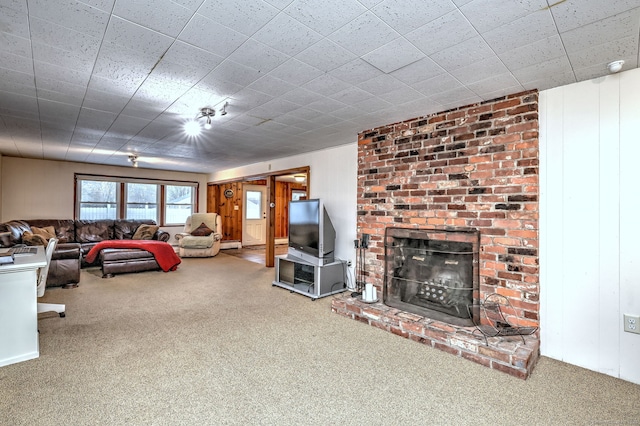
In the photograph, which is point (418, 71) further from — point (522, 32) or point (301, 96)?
point (301, 96)

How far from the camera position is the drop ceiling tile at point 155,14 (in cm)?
157

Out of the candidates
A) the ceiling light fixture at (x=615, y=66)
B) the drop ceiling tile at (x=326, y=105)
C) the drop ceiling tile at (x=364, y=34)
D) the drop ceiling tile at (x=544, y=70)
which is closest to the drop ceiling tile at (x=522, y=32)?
the drop ceiling tile at (x=544, y=70)

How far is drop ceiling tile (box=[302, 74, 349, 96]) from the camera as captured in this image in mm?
2469

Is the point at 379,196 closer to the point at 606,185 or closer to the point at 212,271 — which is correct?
the point at 606,185

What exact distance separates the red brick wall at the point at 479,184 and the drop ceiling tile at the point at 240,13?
7.04 feet

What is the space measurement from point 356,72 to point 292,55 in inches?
20.6

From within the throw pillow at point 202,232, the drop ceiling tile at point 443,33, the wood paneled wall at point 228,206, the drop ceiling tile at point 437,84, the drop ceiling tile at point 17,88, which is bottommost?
the throw pillow at point 202,232

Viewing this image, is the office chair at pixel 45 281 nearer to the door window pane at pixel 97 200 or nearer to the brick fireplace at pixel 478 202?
the brick fireplace at pixel 478 202

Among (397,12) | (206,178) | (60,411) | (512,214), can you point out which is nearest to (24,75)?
(60,411)

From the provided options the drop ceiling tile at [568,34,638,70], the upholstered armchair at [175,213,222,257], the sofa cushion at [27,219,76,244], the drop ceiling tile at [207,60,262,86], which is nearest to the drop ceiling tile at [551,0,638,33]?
the drop ceiling tile at [568,34,638,70]

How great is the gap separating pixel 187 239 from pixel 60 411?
5.73m

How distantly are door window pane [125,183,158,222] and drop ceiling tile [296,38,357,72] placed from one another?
23.8 feet

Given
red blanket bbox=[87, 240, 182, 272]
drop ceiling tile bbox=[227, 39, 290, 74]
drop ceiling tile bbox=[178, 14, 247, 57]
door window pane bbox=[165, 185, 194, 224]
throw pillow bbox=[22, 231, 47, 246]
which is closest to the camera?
drop ceiling tile bbox=[178, 14, 247, 57]

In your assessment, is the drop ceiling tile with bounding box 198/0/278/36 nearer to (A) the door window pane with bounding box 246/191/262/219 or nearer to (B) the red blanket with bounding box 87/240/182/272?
(B) the red blanket with bounding box 87/240/182/272
